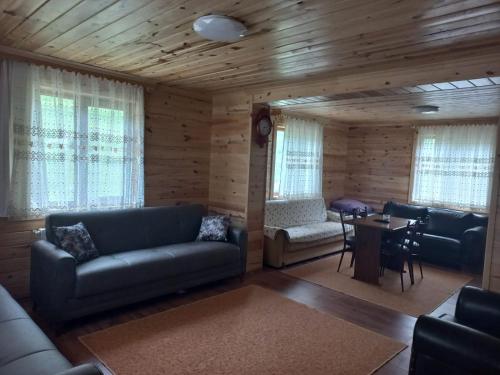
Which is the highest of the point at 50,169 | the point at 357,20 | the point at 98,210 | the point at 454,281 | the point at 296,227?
the point at 357,20

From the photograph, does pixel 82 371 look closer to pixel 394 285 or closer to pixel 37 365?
pixel 37 365

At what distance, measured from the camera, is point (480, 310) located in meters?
2.16

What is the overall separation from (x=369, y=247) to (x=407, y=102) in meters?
1.89

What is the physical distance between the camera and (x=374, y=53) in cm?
278

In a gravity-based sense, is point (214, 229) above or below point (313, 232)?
above

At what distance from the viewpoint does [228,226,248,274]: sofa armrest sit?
4.17 meters

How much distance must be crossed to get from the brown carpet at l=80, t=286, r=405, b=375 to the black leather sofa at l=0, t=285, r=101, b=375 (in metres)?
0.75

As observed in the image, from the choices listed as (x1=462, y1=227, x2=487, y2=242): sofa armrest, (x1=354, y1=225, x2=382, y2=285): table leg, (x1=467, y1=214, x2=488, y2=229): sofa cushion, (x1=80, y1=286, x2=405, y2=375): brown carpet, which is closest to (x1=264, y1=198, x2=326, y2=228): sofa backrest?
(x1=354, y1=225, x2=382, y2=285): table leg

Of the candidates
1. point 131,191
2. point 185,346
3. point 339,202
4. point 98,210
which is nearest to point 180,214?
point 131,191

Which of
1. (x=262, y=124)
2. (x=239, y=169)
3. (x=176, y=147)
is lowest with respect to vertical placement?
(x=239, y=169)

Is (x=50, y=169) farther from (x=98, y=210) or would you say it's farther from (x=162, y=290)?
(x=162, y=290)

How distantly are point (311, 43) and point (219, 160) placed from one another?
253 cm

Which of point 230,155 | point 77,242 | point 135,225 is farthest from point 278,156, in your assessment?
point 77,242

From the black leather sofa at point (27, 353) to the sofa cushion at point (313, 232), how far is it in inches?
132
